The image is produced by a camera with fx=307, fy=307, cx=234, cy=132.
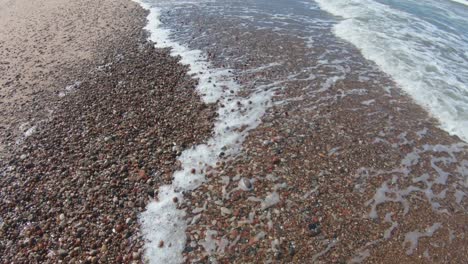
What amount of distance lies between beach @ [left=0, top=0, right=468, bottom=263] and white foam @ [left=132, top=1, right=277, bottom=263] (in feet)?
0.12

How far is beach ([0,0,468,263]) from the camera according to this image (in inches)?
228

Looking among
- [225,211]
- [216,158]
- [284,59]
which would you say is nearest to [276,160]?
[216,158]

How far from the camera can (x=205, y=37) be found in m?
14.5

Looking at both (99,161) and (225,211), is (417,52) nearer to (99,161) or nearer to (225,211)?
(225,211)

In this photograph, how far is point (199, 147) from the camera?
807 centimetres

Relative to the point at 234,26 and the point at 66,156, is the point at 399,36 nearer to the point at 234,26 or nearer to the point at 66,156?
the point at 234,26

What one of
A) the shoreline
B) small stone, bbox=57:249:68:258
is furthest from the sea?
small stone, bbox=57:249:68:258

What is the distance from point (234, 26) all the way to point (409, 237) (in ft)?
42.3

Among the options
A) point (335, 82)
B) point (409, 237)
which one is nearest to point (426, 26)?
point (335, 82)

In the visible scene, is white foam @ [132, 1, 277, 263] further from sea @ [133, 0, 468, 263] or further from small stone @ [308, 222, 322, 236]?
small stone @ [308, 222, 322, 236]

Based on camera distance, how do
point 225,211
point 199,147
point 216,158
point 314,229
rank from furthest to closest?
point 199,147 → point 216,158 → point 225,211 → point 314,229

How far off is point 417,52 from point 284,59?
690 cm

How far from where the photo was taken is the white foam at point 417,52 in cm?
Result: 1059

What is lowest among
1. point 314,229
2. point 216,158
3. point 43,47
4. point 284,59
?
point 314,229
